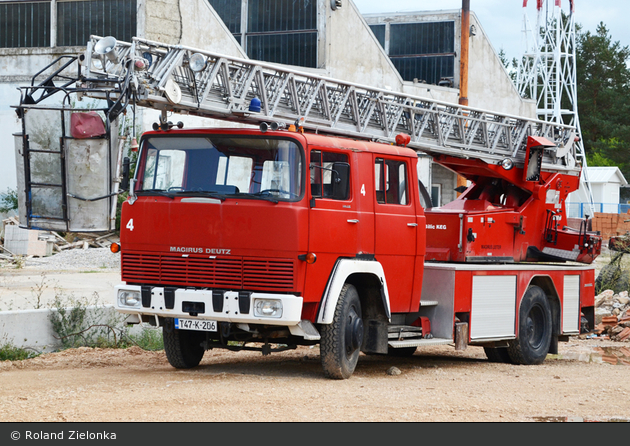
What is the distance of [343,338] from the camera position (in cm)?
927

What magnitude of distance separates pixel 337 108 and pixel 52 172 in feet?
13.7

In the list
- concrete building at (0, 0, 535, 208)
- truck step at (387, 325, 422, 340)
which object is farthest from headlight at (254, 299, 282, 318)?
concrete building at (0, 0, 535, 208)

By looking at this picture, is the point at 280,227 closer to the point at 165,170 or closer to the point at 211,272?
the point at 211,272

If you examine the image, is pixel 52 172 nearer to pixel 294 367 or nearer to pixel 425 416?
pixel 294 367

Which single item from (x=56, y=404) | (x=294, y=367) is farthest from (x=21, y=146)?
(x=294, y=367)

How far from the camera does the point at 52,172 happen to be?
925 cm

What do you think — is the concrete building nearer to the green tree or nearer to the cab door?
the cab door

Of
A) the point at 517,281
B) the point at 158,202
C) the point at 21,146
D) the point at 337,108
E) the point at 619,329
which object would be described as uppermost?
the point at 337,108

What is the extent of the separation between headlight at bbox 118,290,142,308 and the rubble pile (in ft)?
30.8

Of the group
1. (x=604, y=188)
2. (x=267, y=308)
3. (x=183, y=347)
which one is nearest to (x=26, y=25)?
(x=183, y=347)

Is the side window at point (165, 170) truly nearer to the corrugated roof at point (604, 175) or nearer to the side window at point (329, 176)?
the side window at point (329, 176)

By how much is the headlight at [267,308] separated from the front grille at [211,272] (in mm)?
143

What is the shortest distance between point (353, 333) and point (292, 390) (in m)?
1.18

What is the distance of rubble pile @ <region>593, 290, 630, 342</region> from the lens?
612 inches
